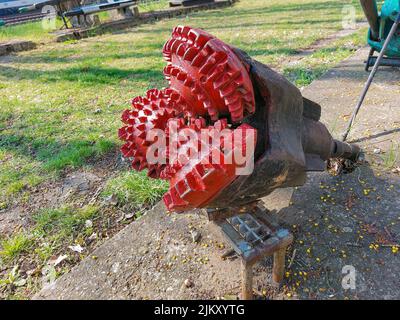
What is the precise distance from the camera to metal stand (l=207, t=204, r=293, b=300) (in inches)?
58.0

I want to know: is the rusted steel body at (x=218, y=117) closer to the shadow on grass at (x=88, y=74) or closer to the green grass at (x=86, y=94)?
the green grass at (x=86, y=94)

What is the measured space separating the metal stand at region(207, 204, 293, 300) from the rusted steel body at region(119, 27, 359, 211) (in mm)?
150

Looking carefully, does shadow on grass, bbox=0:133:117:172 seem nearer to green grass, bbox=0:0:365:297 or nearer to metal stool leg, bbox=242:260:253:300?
green grass, bbox=0:0:365:297

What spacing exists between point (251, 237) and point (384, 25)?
302 centimetres

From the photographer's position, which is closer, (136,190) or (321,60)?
(136,190)

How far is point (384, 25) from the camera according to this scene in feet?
11.4

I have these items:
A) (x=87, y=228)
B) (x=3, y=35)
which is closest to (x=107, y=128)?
(x=87, y=228)

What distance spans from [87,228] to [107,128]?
1621mm

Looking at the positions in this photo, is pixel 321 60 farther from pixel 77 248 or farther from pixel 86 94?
pixel 77 248

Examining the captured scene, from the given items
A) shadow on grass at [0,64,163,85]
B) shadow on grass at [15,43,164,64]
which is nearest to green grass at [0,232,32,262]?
shadow on grass at [0,64,163,85]

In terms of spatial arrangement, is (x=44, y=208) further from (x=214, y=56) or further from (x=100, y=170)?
(x=214, y=56)

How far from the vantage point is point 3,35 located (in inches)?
363

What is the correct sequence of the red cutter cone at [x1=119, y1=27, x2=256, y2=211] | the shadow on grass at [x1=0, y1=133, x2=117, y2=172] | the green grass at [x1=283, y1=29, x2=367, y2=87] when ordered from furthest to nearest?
the green grass at [x1=283, y1=29, x2=367, y2=87] → the shadow on grass at [x1=0, y1=133, x2=117, y2=172] → the red cutter cone at [x1=119, y1=27, x2=256, y2=211]

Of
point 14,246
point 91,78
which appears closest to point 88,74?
point 91,78
